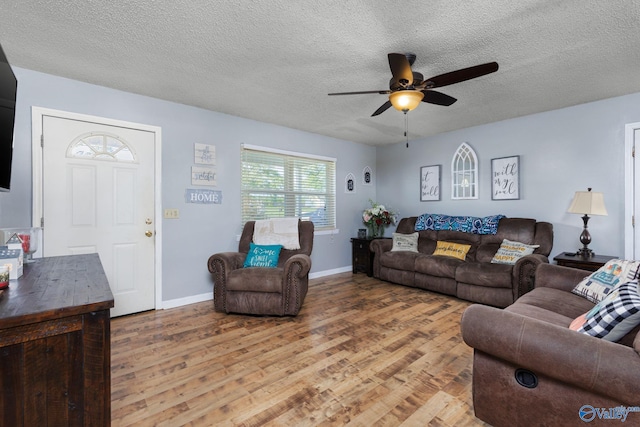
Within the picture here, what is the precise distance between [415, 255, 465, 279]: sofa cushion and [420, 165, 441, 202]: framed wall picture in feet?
4.36

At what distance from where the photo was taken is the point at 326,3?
5.85 ft

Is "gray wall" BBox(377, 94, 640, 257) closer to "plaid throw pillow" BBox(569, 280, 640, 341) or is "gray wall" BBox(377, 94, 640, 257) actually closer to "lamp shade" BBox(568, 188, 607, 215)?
"lamp shade" BBox(568, 188, 607, 215)

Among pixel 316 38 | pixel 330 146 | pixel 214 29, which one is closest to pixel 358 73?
pixel 316 38

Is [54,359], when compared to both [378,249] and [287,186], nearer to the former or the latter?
[287,186]

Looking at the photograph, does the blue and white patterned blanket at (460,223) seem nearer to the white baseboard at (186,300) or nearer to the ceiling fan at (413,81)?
the ceiling fan at (413,81)

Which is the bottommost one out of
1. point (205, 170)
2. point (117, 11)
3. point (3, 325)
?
point (3, 325)

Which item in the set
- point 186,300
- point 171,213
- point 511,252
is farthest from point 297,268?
point 511,252

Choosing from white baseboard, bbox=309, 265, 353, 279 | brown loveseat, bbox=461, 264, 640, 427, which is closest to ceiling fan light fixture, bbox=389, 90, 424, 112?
brown loveseat, bbox=461, 264, 640, 427

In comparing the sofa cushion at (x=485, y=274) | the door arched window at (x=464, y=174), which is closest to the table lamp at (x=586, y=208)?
the sofa cushion at (x=485, y=274)

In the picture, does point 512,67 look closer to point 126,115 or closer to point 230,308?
point 230,308

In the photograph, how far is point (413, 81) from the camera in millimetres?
2316

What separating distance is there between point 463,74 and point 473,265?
2355 millimetres

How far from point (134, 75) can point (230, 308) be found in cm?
246

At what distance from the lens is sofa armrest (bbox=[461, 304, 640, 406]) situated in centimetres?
111
